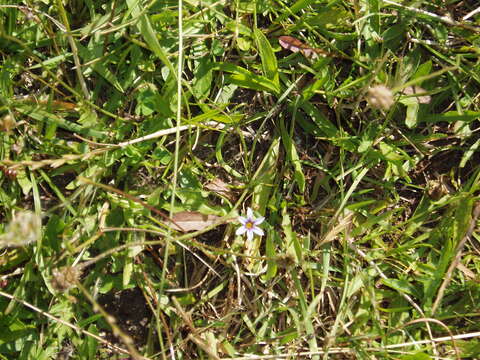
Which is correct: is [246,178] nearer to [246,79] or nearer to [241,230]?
[241,230]

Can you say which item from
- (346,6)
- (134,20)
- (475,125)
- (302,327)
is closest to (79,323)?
(302,327)

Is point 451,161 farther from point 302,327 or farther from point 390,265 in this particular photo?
point 302,327

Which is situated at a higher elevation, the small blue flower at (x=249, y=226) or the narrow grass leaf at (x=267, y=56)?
the narrow grass leaf at (x=267, y=56)

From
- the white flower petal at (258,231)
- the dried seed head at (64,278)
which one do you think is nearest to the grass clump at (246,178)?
the white flower petal at (258,231)

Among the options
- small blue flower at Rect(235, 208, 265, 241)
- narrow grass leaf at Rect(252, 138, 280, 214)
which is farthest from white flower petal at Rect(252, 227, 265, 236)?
narrow grass leaf at Rect(252, 138, 280, 214)

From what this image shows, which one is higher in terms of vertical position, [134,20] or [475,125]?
[134,20]

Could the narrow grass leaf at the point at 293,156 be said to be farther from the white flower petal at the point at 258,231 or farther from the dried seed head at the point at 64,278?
the dried seed head at the point at 64,278
